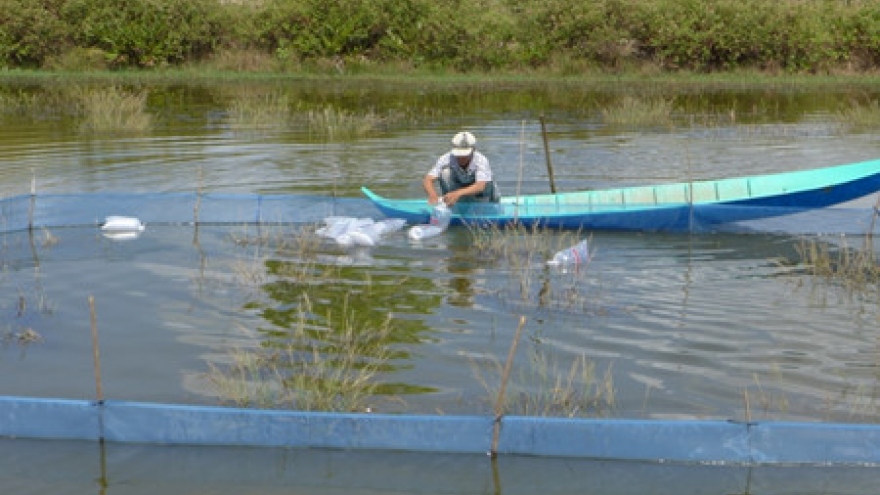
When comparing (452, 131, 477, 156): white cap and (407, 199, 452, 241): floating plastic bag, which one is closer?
(452, 131, 477, 156): white cap

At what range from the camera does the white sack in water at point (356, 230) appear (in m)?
11.6

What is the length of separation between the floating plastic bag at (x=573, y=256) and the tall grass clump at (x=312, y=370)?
228 centimetres

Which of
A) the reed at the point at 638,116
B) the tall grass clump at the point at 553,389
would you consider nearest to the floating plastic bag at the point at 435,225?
the tall grass clump at the point at 553,389

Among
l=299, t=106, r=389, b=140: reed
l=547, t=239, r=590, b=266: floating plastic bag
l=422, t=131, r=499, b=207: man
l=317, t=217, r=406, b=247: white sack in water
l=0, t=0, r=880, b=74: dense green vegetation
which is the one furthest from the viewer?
l=0, t=0, r=880, b=74: dense green vegetation

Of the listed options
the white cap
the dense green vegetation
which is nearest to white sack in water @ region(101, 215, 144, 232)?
the white cap

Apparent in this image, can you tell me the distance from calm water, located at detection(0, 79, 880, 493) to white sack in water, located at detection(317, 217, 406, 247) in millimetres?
153

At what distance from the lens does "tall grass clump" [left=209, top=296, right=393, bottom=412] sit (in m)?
7.09

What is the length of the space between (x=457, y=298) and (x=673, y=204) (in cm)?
322

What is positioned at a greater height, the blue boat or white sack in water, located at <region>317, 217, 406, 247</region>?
the blue boat

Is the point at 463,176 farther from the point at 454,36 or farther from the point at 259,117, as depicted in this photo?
the point at 454,36

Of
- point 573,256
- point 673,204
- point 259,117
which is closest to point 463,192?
point 573,256

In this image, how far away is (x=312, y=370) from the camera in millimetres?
7723

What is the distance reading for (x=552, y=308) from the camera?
9398 mm

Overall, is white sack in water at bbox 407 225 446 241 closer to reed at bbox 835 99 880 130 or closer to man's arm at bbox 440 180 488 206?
man's arm at bbox 440 180 488 206
